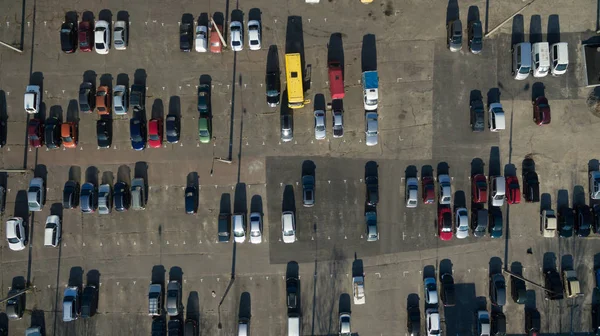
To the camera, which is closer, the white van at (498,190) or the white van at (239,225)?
the white van at (498,190)

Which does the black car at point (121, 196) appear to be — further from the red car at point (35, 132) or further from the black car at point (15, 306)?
the black car at point (15, 306)

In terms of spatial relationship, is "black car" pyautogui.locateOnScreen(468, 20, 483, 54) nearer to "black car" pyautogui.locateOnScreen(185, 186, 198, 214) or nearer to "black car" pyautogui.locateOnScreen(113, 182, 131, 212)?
"black car" pyautogui.locateOnScreen(185, 186, 198, 214)

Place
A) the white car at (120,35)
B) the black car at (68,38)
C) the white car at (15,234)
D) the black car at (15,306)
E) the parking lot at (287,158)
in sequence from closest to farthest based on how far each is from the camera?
the white car at (15,234), the black car at (15,306), the black car at (68,38), the white car at (120,35), the parking lot at (287,158)

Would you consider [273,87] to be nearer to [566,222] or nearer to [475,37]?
[475,37]

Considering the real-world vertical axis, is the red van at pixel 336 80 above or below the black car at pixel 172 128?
above

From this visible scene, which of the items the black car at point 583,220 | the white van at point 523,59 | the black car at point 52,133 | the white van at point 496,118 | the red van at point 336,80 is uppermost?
the white van at point 523,59

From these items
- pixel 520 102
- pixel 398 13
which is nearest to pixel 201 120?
pixel 398 13

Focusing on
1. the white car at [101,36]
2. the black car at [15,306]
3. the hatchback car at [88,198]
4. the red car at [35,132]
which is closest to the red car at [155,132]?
the hatchback car at [88,198]

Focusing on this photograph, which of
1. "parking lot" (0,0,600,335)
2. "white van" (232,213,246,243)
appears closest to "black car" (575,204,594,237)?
"parking lot" (0,0,600,335)
